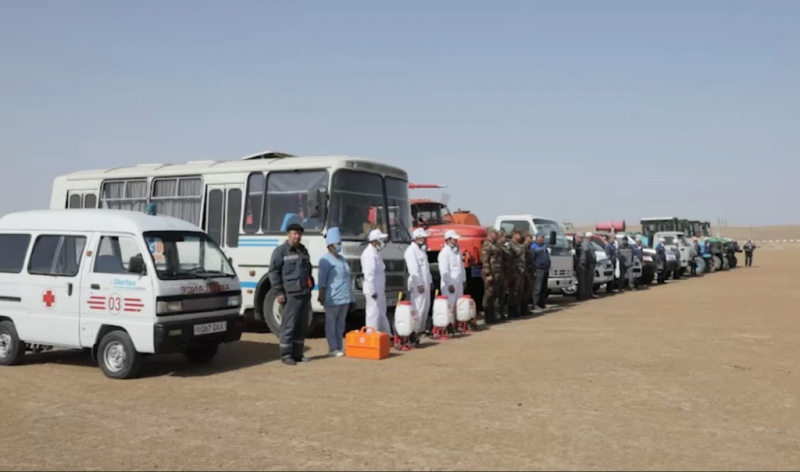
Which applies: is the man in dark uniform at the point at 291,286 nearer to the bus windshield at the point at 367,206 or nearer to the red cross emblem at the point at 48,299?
the bus windshield at the point at 367,206

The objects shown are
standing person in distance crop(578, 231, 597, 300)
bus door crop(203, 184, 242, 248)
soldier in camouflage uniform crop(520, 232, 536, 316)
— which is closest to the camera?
bus door crop(203, 184, 242, 248)

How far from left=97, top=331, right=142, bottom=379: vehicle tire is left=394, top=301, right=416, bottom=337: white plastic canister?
3894mm

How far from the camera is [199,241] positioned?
1029 cm

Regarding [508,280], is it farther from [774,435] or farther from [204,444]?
[204,444]

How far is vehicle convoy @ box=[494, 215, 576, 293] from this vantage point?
1972 cm

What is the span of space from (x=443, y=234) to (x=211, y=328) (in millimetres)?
8313

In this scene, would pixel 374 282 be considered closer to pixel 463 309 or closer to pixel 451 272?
pixel 451 272

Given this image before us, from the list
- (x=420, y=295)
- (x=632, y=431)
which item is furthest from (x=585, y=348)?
(x=632, y=431)

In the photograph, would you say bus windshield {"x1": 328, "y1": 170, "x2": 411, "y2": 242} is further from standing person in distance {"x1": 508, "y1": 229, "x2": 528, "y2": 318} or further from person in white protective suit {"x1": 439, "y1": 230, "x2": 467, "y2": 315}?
standing person in distance {"x1": 508, "y1": 229, "x2": 528, "y2": 318}

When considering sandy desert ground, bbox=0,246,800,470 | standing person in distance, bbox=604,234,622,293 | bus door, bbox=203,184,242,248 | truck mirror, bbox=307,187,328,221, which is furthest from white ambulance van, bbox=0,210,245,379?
standing person in distance, bbox=604,234,622,293

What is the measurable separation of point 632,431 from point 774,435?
1.20m

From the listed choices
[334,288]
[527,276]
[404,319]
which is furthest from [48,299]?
[527,276]

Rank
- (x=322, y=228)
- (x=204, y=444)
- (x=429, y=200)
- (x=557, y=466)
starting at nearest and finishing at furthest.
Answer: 1. (x=557, y=466)
2. (x=204, y=444)
3. (x=322, y=228)
4. (x=429, y=200)

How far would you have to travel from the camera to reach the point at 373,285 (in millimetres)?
11227
